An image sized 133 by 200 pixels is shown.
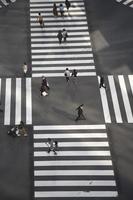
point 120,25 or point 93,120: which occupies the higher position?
point 120,25

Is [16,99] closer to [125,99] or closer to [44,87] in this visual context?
[44,87]

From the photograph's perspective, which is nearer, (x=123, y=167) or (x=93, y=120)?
(x=123, y=167)

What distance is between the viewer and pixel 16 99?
105 ft

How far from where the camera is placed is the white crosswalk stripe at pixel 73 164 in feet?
87.8

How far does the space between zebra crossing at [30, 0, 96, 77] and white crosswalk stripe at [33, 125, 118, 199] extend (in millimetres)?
5796

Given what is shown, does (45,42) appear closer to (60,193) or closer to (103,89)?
(103,89)

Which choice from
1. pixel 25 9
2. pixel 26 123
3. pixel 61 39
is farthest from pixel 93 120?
pixel 25 9

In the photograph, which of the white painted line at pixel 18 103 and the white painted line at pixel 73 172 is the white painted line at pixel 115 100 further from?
the white painted line at pixel 18 103

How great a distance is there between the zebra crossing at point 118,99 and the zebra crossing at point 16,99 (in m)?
5.66

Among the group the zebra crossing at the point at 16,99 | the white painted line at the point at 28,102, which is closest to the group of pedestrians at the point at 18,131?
the zebra crossing at the point at 16,99

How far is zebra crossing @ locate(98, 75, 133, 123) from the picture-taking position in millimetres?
30906

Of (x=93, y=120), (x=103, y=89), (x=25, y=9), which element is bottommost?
(x=93, y=120)

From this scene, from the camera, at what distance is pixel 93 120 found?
30.6m

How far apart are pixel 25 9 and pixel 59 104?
38.6 ft
